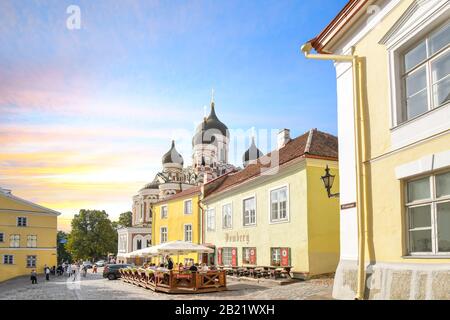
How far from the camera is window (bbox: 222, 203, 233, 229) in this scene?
92.0ft

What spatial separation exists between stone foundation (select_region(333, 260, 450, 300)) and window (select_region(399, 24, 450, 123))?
2.78 metres

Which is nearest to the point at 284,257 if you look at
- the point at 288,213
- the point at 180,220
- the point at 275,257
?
the point at 275,257

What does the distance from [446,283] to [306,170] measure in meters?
13.1

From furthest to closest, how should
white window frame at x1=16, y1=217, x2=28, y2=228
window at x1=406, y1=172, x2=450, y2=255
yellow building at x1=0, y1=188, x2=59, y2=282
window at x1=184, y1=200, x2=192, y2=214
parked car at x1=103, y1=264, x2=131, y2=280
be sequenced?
white window frame at x1=16, y1=217, x2=28, y2=228, yellow building at x1=0, y1=188, x2=59, y2=282, window at x1=184, y1=200, x2=192, y2=214, parked car at x1=103, y1=264, x2=131, y2=280, window at x1=406, y1=172, x2=450, y2=255

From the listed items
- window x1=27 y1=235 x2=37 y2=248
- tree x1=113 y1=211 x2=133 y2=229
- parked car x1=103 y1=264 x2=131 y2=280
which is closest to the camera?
parked car x1=103 y1=264 x2=131 y2=280

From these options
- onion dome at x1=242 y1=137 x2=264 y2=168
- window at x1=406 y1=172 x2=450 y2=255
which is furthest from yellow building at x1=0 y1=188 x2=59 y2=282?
window at x1=406 y1=172 x2=450 y2=255

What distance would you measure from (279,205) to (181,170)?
2024 inches

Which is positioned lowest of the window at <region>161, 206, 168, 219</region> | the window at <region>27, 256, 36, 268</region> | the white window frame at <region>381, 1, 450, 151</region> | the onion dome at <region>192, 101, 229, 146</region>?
the window at <region>27, 256, 36, 268</region>

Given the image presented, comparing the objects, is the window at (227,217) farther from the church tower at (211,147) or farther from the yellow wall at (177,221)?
the church tower at (211,147)

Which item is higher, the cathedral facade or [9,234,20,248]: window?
the cathedral facade

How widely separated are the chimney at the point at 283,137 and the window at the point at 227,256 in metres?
6.99

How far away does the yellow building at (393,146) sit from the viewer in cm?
778

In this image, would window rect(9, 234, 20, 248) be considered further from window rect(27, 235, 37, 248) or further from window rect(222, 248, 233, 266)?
window rect(222, 248, 233, 266)

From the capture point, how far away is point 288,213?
70.3ft
